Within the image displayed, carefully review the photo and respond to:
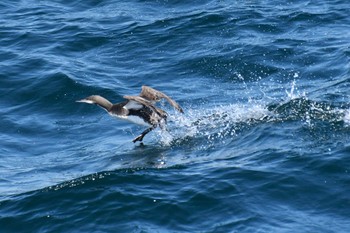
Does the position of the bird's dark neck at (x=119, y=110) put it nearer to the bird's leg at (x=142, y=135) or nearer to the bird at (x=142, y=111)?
the bird at (x=142, y=111)

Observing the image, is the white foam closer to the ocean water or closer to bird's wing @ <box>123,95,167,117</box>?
the ocean water

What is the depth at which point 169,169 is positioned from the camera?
12852 millimetres

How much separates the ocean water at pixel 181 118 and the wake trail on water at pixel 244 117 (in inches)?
1.5

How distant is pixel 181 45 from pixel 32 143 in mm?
5698

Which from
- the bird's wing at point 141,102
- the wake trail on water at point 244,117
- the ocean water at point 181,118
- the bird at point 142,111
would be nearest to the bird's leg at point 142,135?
the bird at point 142,111

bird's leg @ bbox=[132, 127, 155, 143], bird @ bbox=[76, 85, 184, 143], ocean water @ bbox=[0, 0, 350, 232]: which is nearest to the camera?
ocean water @ bbox=[0, 0, 350, 232]

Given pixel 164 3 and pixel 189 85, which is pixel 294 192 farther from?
pixel 164 3

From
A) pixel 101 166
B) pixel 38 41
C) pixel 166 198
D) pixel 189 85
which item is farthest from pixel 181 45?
pixel 166 198

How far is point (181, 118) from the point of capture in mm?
15422

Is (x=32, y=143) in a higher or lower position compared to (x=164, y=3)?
lower

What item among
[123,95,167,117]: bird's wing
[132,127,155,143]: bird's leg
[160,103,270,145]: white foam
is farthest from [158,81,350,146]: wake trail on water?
[123,95,167,117]: bird's wing

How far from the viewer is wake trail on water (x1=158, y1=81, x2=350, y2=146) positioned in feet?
46.2

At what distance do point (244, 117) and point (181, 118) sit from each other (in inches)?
51.3

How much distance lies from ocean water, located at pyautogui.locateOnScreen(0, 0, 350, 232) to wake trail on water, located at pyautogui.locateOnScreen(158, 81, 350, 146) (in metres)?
0.04
